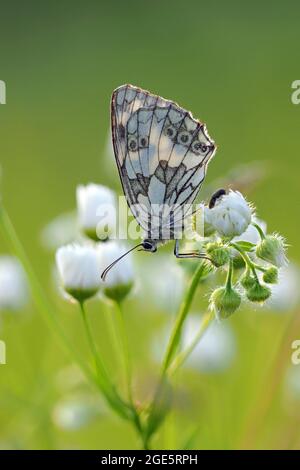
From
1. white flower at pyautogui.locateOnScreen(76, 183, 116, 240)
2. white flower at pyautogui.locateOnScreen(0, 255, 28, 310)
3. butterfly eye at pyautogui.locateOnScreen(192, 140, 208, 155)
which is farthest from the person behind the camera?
white flower at pyautogui.locateOnScreen(0, 255, 28, 310)

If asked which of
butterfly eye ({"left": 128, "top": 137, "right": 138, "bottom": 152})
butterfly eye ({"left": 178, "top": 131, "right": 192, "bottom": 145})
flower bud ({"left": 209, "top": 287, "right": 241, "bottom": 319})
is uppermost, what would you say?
butterfly eye ({"left": 178, "top": 131, "right": 192, "bottom": 145})

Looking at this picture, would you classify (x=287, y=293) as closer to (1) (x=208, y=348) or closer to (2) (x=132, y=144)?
(1) (x=208, y=348)

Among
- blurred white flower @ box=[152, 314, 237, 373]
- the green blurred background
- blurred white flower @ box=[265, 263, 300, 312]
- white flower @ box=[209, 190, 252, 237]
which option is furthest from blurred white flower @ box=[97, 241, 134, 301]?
blurred white flower @ box=[265, 263, 300, 312]

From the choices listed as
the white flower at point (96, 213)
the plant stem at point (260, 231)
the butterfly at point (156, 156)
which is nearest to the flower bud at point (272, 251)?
the plant stem at point (260, 231)

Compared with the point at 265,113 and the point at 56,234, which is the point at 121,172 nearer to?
the point at 56,234

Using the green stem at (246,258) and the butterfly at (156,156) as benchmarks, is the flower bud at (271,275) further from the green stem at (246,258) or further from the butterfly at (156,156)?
the butterfly at (156,156)

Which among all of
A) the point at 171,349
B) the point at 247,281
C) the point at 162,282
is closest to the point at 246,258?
the point at 247,281

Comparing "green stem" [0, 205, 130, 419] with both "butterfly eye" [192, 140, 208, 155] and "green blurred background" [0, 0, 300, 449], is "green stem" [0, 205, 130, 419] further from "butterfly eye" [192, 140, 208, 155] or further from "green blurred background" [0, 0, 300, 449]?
"butterfly eye" [192, 140, 208, 155]
